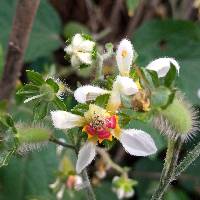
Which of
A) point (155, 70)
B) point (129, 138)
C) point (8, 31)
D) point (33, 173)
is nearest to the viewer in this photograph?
point (155, 70)

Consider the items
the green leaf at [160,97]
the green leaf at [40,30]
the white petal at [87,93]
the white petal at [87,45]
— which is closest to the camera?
the green leaf at [160,97]

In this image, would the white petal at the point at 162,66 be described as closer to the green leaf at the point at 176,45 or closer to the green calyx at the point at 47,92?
the green calyx at the point at 47,92

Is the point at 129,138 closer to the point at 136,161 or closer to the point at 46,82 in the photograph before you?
the point at 46,82

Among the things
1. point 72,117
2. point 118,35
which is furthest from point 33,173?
point 72,117

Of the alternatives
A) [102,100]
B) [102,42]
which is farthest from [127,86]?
[102,42]

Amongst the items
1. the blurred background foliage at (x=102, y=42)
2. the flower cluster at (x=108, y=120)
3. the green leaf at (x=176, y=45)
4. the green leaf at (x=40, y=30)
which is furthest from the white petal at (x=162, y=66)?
the green leaf at (x=40, y=30)

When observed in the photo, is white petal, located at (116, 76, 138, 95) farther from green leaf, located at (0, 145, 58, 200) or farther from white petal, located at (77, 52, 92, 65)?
green leaf, located at (0, 145, 58, 200)

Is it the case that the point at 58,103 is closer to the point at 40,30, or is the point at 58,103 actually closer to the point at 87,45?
the point at 87,45
